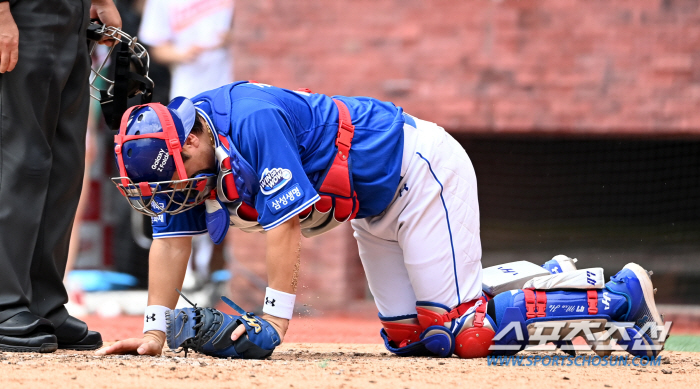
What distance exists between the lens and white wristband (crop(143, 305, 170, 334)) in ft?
11.4

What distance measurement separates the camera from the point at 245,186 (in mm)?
3314

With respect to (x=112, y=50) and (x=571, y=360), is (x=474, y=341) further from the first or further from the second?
(x=112, y=50)

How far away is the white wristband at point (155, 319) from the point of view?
3.48 meters

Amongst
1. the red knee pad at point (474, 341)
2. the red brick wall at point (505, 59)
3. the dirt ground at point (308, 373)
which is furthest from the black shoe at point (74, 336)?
the red brick wall at point (505, 59)

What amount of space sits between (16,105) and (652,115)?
20.3 ft

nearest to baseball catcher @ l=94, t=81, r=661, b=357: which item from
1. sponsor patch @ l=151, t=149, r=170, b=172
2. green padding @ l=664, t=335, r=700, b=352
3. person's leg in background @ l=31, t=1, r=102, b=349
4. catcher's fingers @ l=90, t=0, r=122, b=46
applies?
sponsor patch @ l=151, t=149, r=170, b=172

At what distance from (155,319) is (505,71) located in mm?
5391

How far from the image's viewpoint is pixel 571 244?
9500mm

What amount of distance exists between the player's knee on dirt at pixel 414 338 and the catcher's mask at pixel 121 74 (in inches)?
64.2

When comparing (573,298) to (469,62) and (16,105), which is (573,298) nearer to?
(16,105)

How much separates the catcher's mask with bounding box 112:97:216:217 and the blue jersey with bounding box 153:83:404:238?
0.21 metres

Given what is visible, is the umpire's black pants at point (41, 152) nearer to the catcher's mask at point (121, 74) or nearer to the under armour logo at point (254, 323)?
the catcher's mask at point (121, 74)

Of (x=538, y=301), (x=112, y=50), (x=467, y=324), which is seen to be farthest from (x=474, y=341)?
(x=112, y=50)

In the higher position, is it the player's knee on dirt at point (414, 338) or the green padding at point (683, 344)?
the player's knee on dirt at point (414, 338)
